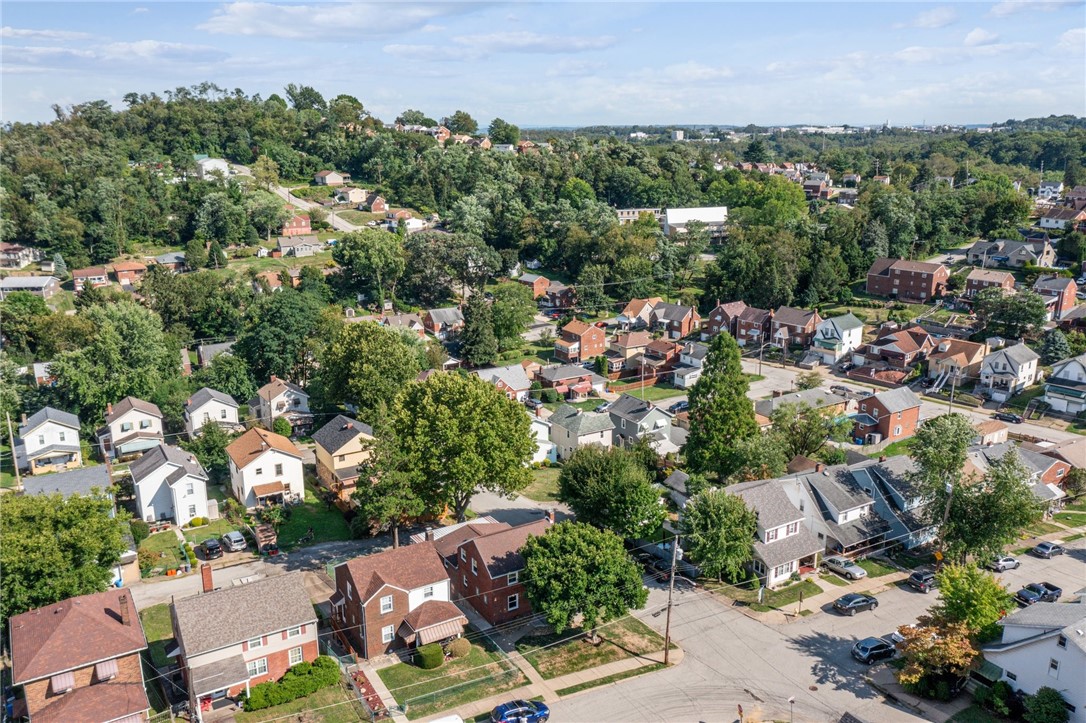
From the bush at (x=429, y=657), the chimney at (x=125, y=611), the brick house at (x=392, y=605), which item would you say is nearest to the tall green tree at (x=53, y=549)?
the chimney at (x=125, y=611)

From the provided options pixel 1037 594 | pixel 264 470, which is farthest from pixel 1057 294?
pixel 264 470

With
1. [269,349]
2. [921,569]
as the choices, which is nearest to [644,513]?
[921,569]

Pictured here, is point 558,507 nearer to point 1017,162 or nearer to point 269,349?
point 269,349

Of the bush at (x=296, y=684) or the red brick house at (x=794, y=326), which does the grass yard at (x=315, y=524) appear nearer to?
the bush at (x=296, y=684)

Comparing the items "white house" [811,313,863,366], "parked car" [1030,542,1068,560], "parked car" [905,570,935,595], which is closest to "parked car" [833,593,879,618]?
"parked car" [905,570,935,595]

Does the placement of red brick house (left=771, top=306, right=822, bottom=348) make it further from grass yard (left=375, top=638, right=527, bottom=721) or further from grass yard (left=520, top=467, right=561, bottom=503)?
grass yard (left=375, top=638, right=527, bottom=721)

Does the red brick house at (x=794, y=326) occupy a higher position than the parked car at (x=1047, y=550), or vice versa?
the red brick house at (x=794, y=326)
